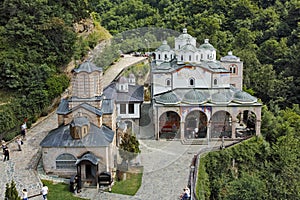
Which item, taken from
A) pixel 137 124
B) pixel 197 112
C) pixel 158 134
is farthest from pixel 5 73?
pixel 197 112

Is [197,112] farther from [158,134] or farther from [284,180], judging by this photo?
[284,180]

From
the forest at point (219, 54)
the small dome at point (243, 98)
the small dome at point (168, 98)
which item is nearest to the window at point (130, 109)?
the small dome at point (168, 98)

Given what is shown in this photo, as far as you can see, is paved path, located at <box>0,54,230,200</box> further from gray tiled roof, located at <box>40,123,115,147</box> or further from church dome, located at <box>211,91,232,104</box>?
church dome, located at <box>211,91,232,104</box>

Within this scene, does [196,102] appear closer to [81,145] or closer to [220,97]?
[220,97]

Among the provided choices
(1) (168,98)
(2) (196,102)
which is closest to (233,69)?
(2) (196,102)

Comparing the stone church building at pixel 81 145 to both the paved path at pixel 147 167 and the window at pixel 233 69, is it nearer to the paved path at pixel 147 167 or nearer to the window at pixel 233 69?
the paved path at pixel 147 167

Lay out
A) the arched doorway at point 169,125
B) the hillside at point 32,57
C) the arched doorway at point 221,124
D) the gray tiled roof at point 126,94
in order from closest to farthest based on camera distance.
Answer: the hillside at point 32,57 → the arched doorway at point 221,124 → the arched doorway at point 169,125 → the gray tiled roof at point 126,94
